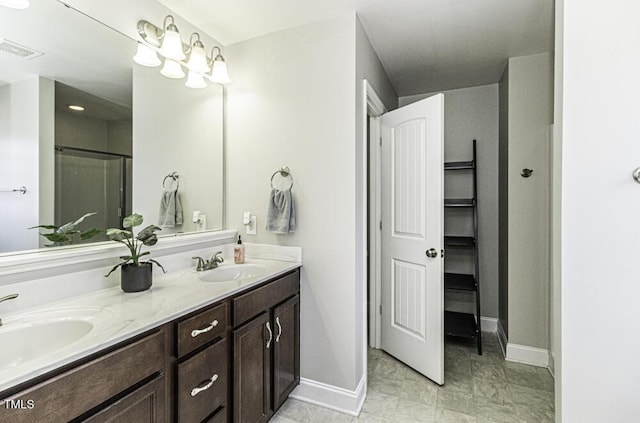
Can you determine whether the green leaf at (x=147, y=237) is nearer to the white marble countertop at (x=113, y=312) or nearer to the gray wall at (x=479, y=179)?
the white marble countertop at (x=113, y=312)

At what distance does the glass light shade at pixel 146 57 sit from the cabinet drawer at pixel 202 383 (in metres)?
1.57

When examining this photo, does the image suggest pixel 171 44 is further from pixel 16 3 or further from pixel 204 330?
pixel 204 330

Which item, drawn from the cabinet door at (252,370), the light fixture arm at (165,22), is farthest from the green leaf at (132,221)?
the light fixture arm at (165,22)

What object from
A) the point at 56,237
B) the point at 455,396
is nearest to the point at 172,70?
the point at 56,237

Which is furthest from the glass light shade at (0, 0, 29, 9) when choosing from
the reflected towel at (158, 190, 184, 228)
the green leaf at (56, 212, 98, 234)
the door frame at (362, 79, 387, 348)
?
the door frame at (362, 79, 387, 348)

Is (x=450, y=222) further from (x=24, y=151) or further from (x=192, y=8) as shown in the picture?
(x=24, y=151)

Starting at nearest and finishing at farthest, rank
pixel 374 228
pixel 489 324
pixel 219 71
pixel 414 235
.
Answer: pixel 219 71 → pixel 414 235 → pixel 374 228 → pixel 489 324

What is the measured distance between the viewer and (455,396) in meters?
2.07

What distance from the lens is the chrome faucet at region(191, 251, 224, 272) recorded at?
6.16 feet

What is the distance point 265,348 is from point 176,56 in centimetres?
176

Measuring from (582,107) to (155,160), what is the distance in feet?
7.38

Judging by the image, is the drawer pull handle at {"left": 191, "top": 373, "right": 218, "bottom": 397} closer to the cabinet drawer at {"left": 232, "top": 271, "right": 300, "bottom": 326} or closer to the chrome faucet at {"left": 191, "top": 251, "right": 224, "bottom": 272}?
the cabinet drawer at {"left": 232, "top": 271, "right": 300, "bottom": 326}

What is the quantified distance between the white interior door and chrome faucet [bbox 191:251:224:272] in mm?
1385

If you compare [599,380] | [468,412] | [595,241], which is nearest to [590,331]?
[599,380]
